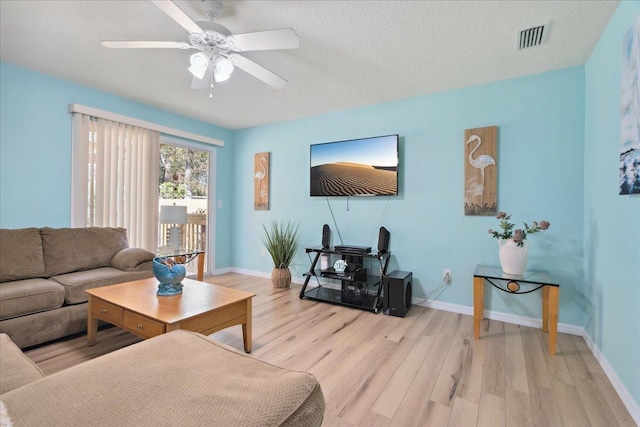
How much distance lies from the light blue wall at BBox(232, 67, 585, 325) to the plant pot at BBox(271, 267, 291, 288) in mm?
283

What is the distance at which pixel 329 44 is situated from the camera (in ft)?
7.38

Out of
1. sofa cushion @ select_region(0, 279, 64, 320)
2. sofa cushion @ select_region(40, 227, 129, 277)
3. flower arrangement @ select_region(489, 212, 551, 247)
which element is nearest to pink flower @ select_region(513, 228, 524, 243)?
flower arrangement @ select_region(489, 212, 551, 247)

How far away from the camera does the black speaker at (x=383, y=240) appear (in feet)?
10.8

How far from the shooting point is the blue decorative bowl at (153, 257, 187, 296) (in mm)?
2090

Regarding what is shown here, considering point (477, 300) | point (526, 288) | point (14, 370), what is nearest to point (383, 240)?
point (477, 300)

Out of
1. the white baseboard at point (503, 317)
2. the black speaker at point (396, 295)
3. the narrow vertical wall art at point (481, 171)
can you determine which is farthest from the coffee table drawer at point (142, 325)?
the narrow vertical wall art at point (481, 171)

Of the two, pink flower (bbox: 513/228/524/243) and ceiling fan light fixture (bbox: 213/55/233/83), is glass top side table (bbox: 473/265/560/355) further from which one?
ceiling fan light fixture (bbox: 213/55/233/83)

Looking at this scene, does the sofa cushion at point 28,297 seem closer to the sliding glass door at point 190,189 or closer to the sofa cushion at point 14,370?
the sofa cushion at point 14,370

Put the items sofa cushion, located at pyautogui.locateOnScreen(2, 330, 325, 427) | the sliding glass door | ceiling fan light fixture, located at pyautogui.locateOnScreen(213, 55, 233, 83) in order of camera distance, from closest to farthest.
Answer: sofa cushion, located at pyautogui.locateOnScreen(2, 330, 325, 427) < ceiling fan light fixture, located at pyautogui.locateOnScreen(213, 55, 233, 83) < the sliding glass door

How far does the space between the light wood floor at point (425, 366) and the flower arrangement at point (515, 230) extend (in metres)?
0.80

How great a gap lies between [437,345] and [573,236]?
150 cm

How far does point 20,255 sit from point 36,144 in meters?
1.09

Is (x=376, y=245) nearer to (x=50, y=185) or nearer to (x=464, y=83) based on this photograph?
(x=464, y=83)

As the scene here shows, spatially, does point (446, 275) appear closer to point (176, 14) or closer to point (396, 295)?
point (396, 295)
